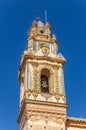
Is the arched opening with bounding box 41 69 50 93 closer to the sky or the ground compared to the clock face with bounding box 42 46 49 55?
closer to the ground

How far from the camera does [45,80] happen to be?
3416 cm

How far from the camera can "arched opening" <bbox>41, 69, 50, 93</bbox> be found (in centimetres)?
3331

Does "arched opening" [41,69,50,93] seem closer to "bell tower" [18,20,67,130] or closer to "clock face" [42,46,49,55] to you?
"bell tower" [18,20,67,130]

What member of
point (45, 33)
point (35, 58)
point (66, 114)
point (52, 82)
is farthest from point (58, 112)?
point (45, 33)

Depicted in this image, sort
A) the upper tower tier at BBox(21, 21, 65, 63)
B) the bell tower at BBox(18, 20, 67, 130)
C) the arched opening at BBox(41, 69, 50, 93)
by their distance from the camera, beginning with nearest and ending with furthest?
the bell tower at BBox(18, 20, 67, 130) → the arched opening at BBox(41, 69, 50, 93) → the upper tower tier at BBox(21, 21, 65, 63)

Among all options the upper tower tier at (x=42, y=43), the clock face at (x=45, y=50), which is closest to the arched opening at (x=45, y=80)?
the upper tower tier at (x=42, y=43)

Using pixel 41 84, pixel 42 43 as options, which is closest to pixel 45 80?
pixel 41 84

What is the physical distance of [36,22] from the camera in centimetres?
3850

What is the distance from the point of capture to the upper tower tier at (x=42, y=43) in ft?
113

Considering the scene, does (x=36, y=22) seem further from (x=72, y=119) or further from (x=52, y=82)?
(x=72, y=119)

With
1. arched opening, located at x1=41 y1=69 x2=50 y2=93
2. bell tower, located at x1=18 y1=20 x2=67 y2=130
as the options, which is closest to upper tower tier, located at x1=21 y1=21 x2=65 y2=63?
bell tower, located at x1=18 y1=20 x2=67 y2=130

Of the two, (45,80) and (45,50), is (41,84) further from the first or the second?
(45,50)

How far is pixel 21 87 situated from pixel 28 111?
5.19 meters

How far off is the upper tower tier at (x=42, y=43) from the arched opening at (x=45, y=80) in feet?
4.10
